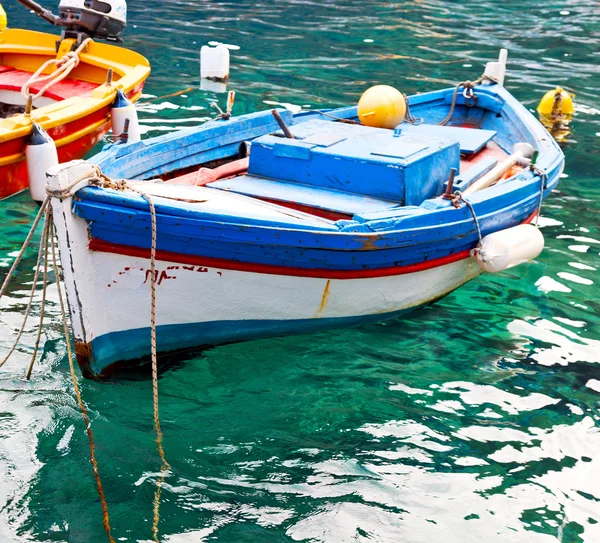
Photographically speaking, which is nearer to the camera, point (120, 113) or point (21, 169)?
point (21, 169)

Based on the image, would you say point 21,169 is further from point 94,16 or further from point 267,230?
point 267,230

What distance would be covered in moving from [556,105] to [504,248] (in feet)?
21.4

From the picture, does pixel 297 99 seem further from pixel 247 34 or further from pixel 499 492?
pixel 499 492

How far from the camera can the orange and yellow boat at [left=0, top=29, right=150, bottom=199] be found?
6914 mm

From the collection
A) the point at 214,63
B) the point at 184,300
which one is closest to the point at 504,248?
the point at 184,300

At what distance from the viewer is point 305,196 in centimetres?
581

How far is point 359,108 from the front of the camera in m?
7.18

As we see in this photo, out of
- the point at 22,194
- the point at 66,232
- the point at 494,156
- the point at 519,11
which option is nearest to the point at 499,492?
the point at 66,232

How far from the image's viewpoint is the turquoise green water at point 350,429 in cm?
425

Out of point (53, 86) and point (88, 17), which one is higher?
point (88, 17)

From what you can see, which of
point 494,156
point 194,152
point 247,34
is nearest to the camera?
point 194,152

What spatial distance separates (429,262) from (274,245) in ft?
4.67

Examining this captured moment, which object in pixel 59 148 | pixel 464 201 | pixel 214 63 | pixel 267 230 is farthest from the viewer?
pixel 214 63

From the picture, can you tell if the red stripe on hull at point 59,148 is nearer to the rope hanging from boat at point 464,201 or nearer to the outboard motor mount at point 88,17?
the outboard motor mount at point 88,17
